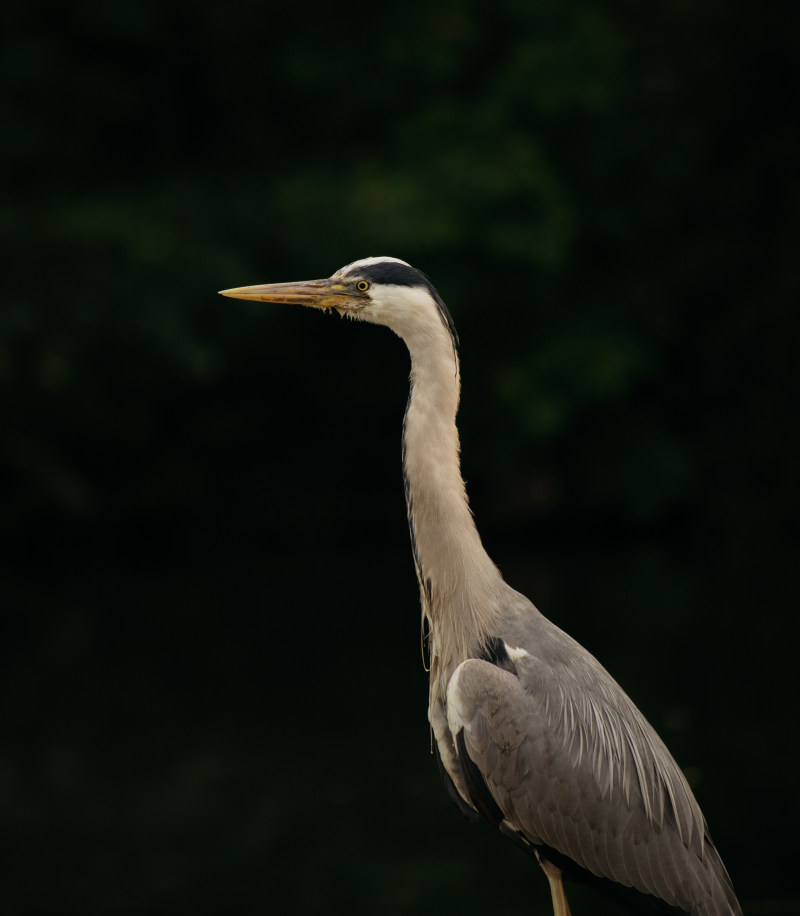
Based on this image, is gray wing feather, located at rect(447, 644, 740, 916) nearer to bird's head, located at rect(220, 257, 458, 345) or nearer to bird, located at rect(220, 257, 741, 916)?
bird, located at rect(220, 257, 741, 916)

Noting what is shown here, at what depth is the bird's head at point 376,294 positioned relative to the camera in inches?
160

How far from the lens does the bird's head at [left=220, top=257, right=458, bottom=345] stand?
407cm

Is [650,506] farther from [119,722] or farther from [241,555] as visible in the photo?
[119,722]

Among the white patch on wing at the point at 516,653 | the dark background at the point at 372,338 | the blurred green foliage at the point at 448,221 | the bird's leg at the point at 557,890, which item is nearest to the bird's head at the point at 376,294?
the white patch on wing at the point at 516,653

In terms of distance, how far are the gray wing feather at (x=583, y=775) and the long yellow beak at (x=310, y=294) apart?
119 centimetres

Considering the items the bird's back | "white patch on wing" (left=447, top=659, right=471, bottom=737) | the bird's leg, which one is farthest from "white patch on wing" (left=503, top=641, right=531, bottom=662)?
the bird's leg

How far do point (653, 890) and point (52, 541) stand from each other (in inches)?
606

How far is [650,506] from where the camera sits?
68.0ft

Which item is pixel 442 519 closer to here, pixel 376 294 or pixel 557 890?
pixel 376 294

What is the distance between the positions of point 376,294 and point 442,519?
28.7 inches

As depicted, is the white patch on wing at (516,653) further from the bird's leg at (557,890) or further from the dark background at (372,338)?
the dark background at (372,338)

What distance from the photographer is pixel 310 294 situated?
427 centimetres

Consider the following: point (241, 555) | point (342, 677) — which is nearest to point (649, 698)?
point (342, 677)

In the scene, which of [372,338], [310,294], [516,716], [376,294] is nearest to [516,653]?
[516,716]
